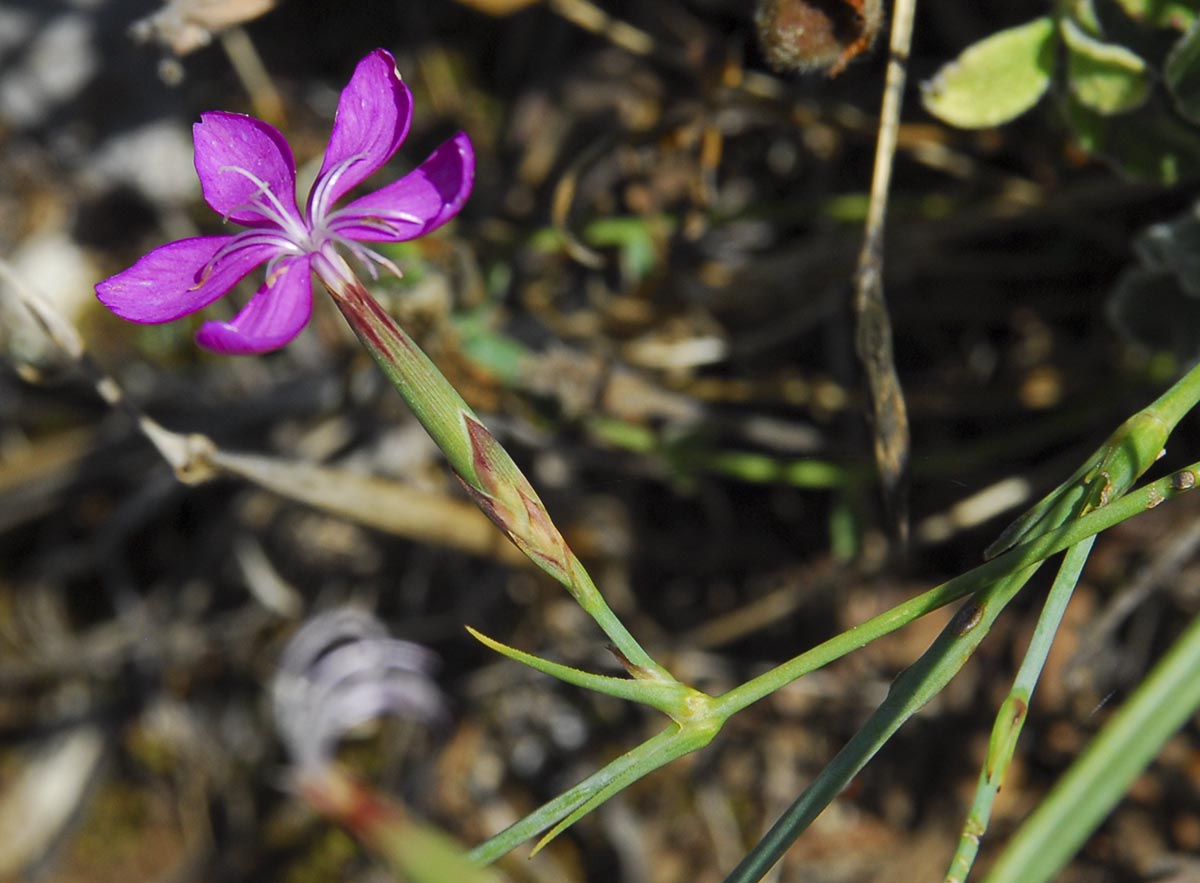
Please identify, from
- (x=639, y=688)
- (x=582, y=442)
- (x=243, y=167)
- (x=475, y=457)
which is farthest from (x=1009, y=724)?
(x=582, y=442)

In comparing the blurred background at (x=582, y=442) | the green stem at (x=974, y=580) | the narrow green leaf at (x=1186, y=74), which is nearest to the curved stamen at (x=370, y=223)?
the blurred background at (x=582, y=442)

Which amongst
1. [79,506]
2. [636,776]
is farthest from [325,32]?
[636,776]

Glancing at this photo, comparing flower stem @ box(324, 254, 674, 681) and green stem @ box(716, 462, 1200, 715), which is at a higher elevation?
flower stem @ box(324, 254, 674, 681)

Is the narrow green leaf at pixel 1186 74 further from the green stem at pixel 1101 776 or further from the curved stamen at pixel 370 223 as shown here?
the curved stamen at pixel 370 223

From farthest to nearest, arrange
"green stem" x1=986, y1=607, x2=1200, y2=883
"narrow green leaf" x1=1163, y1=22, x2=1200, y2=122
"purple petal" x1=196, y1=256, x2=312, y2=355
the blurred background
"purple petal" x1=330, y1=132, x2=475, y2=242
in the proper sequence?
the blurred background → "narrow green leaf" x1=1163, y1=22, x2=1200, y2=122 → "purple petal" x1=330, y1=132, x2=475, y2=242 → "purple petal" x1=196, y1=256, x2=312, y2=355 → "green stem" x1=986, y1=607, x2=1200, y2=883

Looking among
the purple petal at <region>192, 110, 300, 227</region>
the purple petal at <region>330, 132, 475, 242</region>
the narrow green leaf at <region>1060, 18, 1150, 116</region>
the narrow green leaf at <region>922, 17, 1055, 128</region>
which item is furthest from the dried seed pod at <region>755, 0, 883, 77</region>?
the purple petal at <region>192, 110, 300, 227</region>

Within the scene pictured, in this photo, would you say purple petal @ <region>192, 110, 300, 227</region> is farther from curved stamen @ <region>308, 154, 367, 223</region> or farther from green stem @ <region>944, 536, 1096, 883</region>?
green stem @ <region>944, 536, 1096, 883</region>
